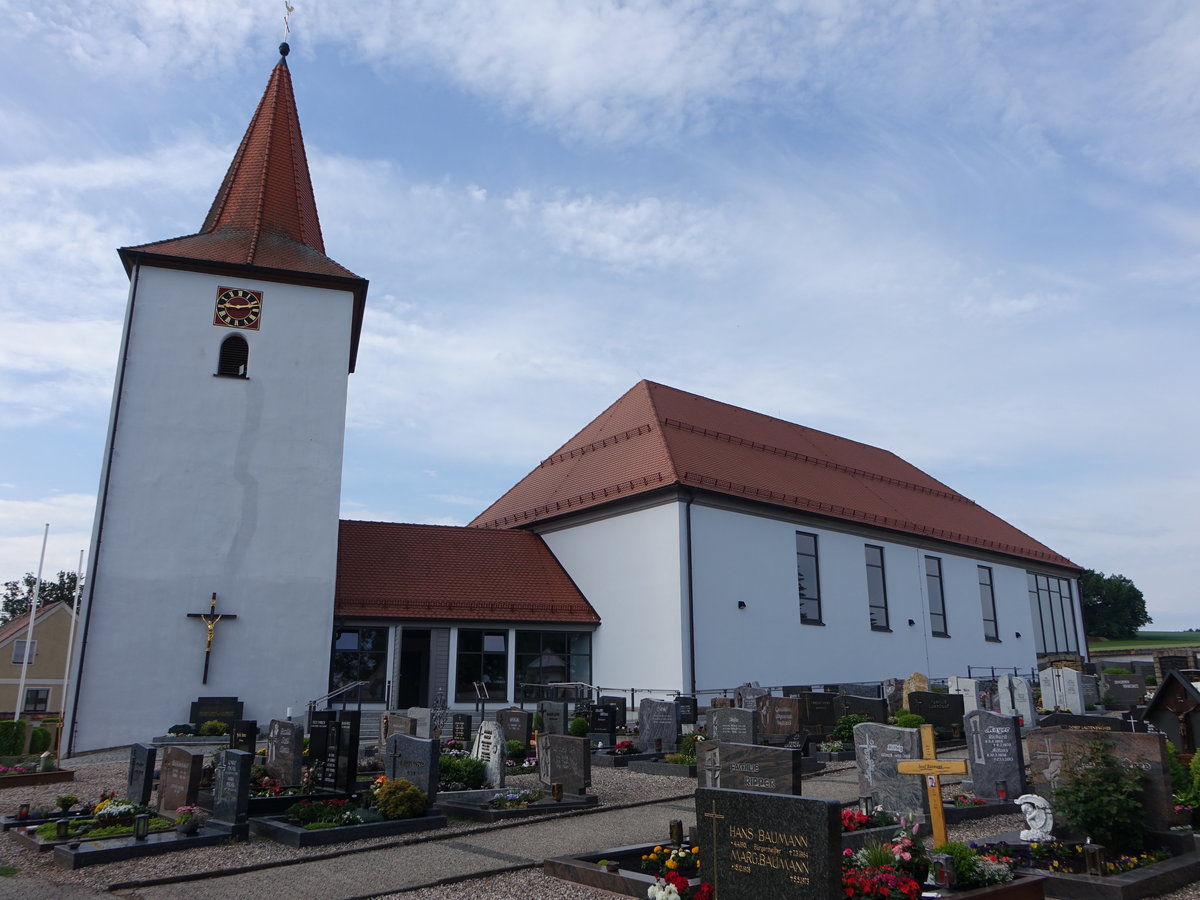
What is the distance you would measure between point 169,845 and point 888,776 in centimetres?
742

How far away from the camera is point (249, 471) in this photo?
66.7 ft

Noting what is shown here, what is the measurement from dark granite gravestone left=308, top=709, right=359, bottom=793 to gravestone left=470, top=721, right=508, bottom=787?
1.74m

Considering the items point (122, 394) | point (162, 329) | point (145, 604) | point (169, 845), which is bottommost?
point (169, 845)

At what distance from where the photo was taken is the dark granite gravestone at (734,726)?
42.6 feet

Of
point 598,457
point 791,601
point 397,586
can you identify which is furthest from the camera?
point 598,457

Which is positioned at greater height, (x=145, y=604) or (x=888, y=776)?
(x=145, y=604)

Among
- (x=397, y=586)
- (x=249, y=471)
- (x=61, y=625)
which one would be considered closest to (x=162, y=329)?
(x=249, y=471)

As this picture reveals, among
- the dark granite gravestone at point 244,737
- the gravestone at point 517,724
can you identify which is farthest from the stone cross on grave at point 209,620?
the gravestone at point 517,724

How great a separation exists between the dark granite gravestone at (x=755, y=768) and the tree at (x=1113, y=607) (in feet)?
273

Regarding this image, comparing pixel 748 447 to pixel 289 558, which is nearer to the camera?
pixel 289 558

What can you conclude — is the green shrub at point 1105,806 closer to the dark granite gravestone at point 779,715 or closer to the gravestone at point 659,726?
the dark granite gravestone at point 779,715

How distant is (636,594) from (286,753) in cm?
1163

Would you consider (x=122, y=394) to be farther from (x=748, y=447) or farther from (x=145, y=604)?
(x=748, y=447)

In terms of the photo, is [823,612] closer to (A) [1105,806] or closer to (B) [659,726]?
(B) [659,726]
